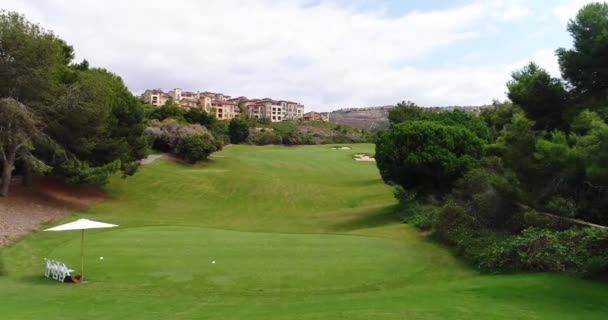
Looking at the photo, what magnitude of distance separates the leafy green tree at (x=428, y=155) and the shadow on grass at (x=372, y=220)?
2.12m

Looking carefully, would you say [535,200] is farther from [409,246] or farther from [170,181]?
[170,181]

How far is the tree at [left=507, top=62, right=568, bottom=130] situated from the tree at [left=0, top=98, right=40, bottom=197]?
2735 centimetres

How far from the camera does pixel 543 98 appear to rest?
57.5 ft

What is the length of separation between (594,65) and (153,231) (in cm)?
1896

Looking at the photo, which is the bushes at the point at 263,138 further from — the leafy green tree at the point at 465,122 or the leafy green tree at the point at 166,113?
the leafy green tree at the point at 465,122

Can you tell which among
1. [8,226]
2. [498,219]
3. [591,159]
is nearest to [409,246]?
[498,219]

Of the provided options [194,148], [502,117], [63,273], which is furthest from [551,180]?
[194,148]

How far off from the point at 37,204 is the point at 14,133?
183 inches

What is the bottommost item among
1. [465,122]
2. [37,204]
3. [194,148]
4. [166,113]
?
[37,204]

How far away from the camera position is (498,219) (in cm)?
2155

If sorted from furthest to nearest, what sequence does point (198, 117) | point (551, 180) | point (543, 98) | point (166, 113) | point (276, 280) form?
1. point (198, 117)
2. point (166, 113)
3. point (543, 98)
4. point (276, 280)
5. point (551, 180)

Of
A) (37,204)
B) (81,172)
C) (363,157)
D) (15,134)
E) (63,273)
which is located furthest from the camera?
(363,157)

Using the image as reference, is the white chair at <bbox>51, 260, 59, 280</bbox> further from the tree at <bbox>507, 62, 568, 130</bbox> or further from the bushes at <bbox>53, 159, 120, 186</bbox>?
the bushes at <bbox>53, 159, 120, 186</bbox>

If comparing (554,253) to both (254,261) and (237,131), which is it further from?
(237,131)
